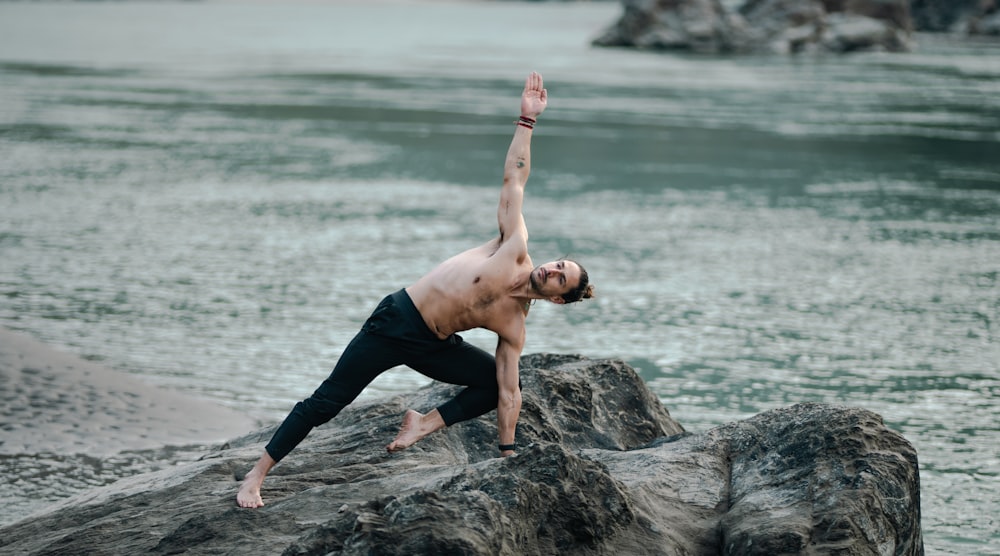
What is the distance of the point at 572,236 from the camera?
61.8 feet

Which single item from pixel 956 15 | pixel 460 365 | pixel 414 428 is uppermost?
pixel 460 365

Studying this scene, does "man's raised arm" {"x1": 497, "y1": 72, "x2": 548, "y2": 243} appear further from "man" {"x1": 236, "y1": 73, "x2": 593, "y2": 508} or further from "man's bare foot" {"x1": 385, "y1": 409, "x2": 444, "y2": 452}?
"man's bare foot" {"x1": 385, "y1": 409, "x2": 444, "y2": 452}

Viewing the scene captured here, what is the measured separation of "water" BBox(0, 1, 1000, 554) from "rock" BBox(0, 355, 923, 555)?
8.23ft

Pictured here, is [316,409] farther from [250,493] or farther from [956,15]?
[956,15]

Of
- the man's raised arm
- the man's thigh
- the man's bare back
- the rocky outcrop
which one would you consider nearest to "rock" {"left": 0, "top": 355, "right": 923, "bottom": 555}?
the man's thigh

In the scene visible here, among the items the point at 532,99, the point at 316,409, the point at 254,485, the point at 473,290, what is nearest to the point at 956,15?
the point at 532,99

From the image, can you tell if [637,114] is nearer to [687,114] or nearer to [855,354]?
[687,114]

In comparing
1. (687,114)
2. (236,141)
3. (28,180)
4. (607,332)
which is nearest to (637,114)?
(687,114)

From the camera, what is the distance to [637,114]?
34562mm

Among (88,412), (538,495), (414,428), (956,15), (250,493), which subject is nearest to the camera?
(538,495)

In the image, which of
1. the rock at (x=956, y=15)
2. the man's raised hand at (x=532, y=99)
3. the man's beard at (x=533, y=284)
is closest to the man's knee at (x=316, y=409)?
the man's beard at (x=533, y=284)

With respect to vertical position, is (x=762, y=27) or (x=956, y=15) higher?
(x=956, y=15)

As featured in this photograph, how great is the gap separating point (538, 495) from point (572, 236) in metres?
13.5

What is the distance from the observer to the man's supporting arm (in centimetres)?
655
